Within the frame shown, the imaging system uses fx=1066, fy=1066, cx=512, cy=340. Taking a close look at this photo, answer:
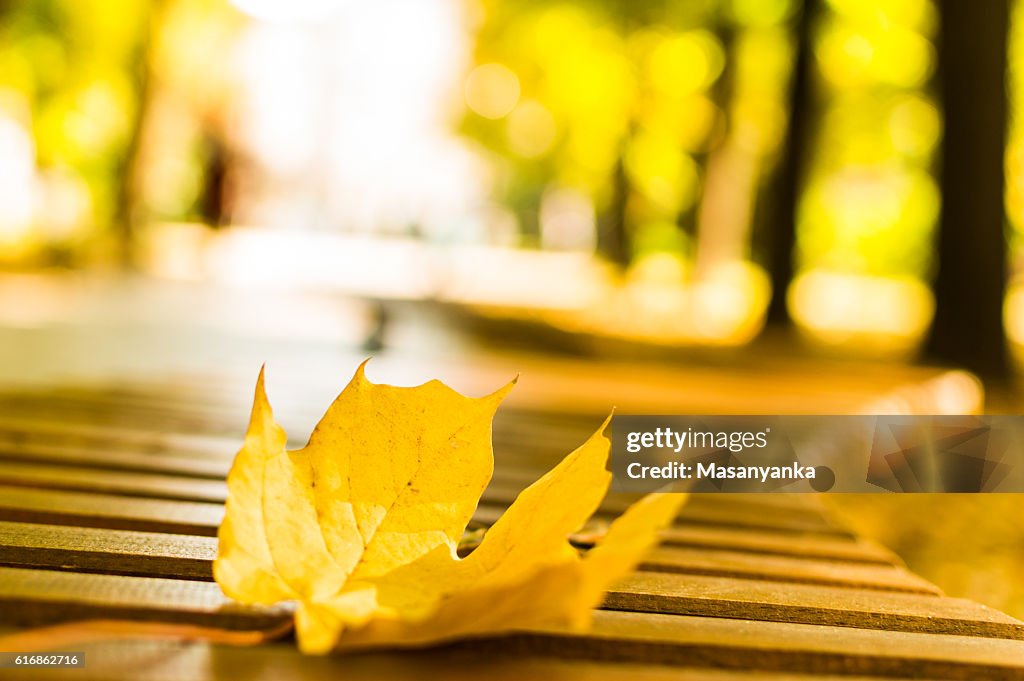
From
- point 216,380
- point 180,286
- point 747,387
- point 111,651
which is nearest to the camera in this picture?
point 111,651

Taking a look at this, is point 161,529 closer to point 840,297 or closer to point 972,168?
point 972,168

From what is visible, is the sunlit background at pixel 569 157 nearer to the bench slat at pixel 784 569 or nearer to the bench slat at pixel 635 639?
the bench slat at pixel 784 569

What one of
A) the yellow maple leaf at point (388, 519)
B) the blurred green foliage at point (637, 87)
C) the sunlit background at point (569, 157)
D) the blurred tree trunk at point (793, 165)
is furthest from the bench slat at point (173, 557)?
the blurred green foliage at point (637, 87)

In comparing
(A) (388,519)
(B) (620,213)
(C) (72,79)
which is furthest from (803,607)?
(C) (72,79)

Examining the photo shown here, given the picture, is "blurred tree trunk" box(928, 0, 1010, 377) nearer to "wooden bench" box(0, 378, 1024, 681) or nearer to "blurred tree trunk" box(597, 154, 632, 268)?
"wooden bench" box(0, 378, 1024, 681)

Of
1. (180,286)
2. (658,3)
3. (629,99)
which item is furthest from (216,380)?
(629,99)

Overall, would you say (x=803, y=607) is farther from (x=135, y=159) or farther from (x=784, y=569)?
(x=135, y=159)
